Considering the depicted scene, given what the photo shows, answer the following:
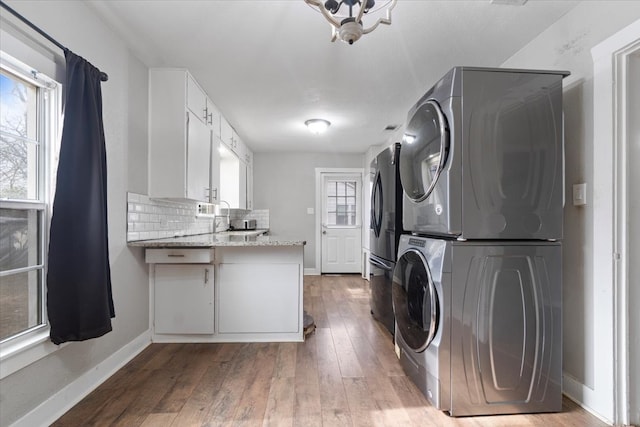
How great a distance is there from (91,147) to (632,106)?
2.78m

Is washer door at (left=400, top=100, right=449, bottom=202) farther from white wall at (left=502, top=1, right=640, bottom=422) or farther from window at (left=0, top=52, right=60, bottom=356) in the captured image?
window at (left=0, top=52, right=60, bottom=356)

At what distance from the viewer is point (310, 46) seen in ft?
7.23

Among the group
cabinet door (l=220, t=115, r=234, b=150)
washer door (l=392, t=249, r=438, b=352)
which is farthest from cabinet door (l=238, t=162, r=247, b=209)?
washer door (l=392, t=249, r=438, b=352)

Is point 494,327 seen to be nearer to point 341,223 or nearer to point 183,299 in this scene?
point 183,299

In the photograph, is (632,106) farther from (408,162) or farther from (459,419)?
(459,419)

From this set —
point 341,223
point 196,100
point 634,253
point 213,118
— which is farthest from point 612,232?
point 341,223

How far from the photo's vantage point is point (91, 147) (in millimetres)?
1695

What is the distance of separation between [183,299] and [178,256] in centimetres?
37

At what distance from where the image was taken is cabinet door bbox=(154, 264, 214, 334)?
8.41 feet

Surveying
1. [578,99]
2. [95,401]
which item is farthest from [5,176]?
[578,99]

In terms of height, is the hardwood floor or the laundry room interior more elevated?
the laundry room interior

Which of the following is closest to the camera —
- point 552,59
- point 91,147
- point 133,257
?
point 91,147

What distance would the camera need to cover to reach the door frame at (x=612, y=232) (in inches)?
60.1

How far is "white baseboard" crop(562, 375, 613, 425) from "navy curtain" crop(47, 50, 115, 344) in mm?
2657
